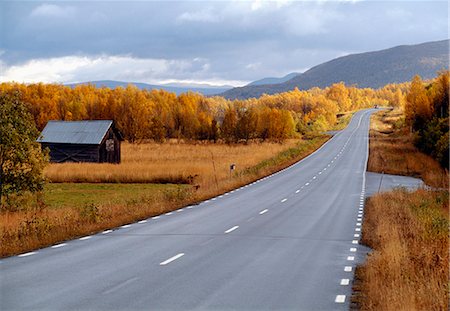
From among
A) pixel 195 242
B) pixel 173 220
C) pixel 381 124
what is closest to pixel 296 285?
pixel 195 242

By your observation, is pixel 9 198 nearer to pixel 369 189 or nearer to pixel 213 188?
pixel 213 188

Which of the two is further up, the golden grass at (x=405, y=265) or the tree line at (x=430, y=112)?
the tree line at (x=430, y=112)

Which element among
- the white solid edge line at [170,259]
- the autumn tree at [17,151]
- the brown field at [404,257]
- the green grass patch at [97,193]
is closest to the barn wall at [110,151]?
the green grass patch at [97,193]

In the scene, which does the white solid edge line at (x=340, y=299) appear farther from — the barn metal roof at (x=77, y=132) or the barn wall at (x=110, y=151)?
the barn wall at (x=110, y=151)

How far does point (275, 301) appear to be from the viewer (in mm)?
9320

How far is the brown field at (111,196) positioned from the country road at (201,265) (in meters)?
0.81

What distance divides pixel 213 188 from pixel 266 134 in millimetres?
79186

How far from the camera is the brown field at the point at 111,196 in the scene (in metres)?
16.0

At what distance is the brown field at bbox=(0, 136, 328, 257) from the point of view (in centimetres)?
1605

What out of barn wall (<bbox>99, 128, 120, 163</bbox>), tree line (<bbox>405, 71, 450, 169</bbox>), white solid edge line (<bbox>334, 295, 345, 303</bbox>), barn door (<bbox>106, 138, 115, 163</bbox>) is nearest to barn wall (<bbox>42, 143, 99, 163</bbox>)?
barn wall (<bbox>99, 128, 120, 163</bbox>)

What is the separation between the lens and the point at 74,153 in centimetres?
5972

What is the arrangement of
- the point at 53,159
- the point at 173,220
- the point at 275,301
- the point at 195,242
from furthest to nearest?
the point at 53,159 → the point at 173,220 → the point at 195,242 → the point at 275,301

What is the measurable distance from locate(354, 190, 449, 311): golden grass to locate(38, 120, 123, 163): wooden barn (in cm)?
4238

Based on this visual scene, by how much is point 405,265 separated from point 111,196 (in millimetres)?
24506
